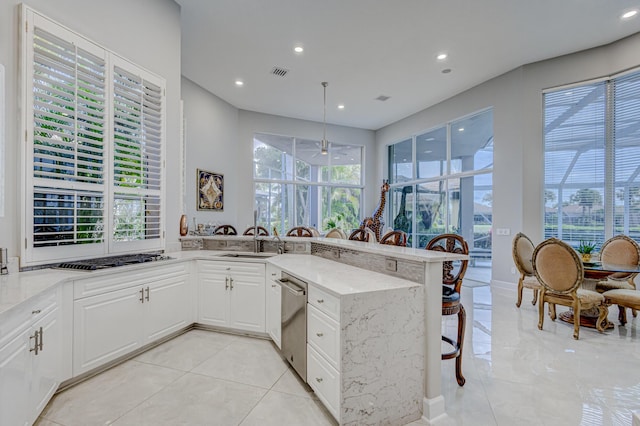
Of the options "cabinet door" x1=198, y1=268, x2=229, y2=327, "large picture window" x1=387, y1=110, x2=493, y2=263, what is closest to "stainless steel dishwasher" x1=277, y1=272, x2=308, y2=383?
"cabinet door" x1=198, y1=268, x2=229, y2=327

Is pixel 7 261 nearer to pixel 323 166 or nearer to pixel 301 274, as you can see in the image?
pixel 301 274

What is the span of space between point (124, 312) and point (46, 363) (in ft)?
2.28

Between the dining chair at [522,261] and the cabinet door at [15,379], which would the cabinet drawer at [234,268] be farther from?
the dining chair at [522,261]

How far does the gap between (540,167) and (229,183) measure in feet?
20.2

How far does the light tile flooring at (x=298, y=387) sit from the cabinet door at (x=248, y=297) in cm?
18

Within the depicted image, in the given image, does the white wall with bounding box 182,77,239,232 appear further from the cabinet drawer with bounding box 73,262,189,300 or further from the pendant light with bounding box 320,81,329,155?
the cabinet drawer with bounding box 73,262,189,300

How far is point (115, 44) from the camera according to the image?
2.96 metres

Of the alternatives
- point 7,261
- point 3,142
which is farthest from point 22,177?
point 7,261

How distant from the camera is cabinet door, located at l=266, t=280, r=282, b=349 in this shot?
108 inches

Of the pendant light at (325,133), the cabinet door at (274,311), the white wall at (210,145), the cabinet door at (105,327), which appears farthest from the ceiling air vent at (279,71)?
the cabinet door at (105,327)

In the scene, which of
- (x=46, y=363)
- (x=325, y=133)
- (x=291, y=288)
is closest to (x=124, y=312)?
(x=46, y=363)

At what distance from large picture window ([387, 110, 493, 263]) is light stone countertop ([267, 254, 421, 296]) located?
14.8 ft

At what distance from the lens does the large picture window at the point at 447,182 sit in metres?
5.99

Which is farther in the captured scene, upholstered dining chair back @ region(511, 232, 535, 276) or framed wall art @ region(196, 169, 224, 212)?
framed wall art @ region(196, 169, 224, 212)
